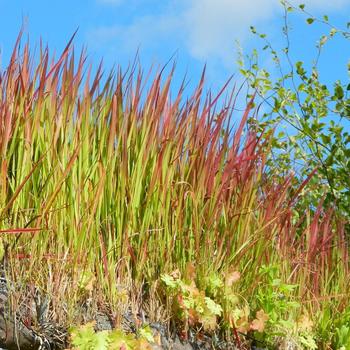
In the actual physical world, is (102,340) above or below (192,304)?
below

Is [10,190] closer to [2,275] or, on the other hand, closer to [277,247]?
[2,275]

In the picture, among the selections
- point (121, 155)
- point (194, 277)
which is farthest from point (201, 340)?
point (121, 155)

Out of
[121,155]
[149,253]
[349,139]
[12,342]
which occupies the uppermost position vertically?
[349,139]

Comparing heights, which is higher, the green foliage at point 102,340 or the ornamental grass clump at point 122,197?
the ornamental grass clump at point 122,197

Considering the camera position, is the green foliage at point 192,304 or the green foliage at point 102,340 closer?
the green foliage at point 102,340

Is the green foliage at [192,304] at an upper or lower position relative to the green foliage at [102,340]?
upper

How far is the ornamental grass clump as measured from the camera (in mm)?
3758

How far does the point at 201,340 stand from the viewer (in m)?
4.12

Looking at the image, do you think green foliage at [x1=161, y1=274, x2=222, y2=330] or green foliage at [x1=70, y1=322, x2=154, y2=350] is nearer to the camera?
green foliage at [x1=70, y1=322, x2=154, y2=350]

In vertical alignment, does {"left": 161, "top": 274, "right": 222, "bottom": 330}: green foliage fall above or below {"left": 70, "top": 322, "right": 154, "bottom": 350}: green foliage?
above

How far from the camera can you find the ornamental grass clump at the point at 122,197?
3758 mm

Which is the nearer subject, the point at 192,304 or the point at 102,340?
the point at 102,340

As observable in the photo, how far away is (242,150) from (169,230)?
31.0 inches

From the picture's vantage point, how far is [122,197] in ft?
13.2
